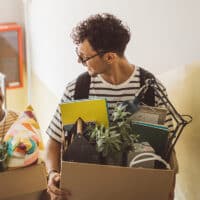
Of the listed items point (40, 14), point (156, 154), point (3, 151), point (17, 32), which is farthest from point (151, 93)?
point (17, 32)

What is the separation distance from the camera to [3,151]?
1.35m

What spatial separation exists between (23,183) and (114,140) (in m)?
0.33

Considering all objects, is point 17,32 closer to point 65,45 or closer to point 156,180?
point 65,45

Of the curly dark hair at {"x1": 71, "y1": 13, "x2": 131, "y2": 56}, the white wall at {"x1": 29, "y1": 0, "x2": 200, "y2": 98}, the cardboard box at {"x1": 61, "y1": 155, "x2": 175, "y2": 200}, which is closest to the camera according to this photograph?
the cardboard box at {"x1": 61, "y1": 155, "x2": 175, "y2": 200}

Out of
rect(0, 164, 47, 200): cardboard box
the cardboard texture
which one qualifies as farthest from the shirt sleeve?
the cardboard texture

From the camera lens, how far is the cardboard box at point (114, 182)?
4.07 ft

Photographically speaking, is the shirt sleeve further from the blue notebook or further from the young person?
the blue notebook

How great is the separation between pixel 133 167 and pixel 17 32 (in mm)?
2330

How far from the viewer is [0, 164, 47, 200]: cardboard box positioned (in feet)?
4.31

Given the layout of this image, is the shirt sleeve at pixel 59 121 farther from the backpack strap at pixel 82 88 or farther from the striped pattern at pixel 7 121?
the striped pattern at pixel 7 121

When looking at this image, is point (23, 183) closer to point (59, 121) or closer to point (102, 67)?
point (59, 121)

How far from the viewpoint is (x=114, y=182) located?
126 centimetres

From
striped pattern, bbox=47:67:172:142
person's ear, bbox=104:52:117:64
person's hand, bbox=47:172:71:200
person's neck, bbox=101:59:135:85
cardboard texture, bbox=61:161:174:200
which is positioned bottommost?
person's hand, bbox=47:172:71:200

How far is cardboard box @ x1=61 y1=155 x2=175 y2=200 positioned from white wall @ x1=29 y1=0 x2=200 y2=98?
1.91 feet
